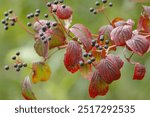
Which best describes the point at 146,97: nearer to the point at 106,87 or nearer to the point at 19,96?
the point at 19,96

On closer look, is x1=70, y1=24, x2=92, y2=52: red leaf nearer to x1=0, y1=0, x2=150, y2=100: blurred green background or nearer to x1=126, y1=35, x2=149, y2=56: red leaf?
x1=126, y1=35, x2=149, y2=56: red leaf

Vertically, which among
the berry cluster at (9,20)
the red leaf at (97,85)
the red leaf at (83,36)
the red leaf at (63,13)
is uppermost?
the berry cluster at (9,20)

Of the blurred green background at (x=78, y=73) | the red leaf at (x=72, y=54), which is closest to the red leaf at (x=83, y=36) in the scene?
the red leaf at (x=72, y=54)

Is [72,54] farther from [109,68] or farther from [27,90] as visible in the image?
[27,90]

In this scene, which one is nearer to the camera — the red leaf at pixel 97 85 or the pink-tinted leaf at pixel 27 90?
the red leaf at pixel 97 85

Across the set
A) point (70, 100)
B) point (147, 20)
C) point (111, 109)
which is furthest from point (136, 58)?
point (147, 20)

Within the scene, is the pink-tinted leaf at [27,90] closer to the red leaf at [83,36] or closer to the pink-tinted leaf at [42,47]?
the pink-tinted leaf at [42,47]

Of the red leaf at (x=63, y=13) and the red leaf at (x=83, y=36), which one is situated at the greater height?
the red leaf at (x=63, y=13)

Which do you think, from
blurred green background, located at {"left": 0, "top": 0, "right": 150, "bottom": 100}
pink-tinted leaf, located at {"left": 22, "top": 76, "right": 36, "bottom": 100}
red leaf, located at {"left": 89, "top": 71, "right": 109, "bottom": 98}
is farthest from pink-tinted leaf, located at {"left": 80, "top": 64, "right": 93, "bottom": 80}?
blurred green background, located at {"left": 0, "top": 0, "right": 150, "bottom": 100}
